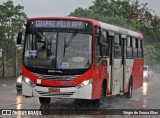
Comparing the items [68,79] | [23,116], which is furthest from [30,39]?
[23,116]

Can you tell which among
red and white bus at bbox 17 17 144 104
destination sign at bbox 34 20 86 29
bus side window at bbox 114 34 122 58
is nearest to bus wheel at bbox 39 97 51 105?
red and white bus at bbox 17 17 144 104

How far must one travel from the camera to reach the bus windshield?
15680 mm

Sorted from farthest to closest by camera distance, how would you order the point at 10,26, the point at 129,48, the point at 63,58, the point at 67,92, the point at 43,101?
the point at 10,26
the point at 129,48
the point at 43,101
the point at 63,58
the point at 67,92

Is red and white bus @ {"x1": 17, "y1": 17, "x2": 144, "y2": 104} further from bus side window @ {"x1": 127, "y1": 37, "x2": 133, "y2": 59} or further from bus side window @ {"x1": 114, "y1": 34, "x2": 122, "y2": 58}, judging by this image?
bus side window @ {"x1": 127, "y1": 37, "x2": 133, "y2": 59}

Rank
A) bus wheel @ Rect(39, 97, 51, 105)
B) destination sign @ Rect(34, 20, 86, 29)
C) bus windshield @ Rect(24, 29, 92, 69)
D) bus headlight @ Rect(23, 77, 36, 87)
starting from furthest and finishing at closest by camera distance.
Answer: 1. bus wheel @ Rect(39, 97, 51, 105)
2. destination sign @ Rect(34, 20, 86, 29)
3. bus headlight @ Rect(23, 77, 36, 87)
4. bus windshield @ Rect(24, 29, 92, 69)

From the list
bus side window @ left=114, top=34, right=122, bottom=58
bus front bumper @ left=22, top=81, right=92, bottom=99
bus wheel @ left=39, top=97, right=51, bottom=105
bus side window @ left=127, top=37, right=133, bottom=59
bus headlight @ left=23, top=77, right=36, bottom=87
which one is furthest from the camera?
bus side window @ left=127, top=37, right=133, bottom=59

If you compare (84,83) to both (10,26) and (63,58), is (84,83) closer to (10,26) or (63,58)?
(63,58)

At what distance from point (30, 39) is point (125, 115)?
13.6 ft

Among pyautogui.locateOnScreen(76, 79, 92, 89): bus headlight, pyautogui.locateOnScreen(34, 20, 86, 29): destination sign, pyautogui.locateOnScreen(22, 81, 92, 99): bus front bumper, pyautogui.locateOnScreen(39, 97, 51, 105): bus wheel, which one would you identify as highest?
pyautogui.locateOnScreen(34, 20, 86, 29): destination sign

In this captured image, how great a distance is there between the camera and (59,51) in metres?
15.7

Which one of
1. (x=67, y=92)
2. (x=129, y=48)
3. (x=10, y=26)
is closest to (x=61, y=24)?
(x=67, y=92)

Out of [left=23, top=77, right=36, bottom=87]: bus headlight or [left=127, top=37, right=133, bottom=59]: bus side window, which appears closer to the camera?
[left=23, top=77, right=36, bottom=87]: bus headlight

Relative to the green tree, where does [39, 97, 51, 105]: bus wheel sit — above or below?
below

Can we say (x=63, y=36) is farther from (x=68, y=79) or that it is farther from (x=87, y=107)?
(x=87, y=107)
